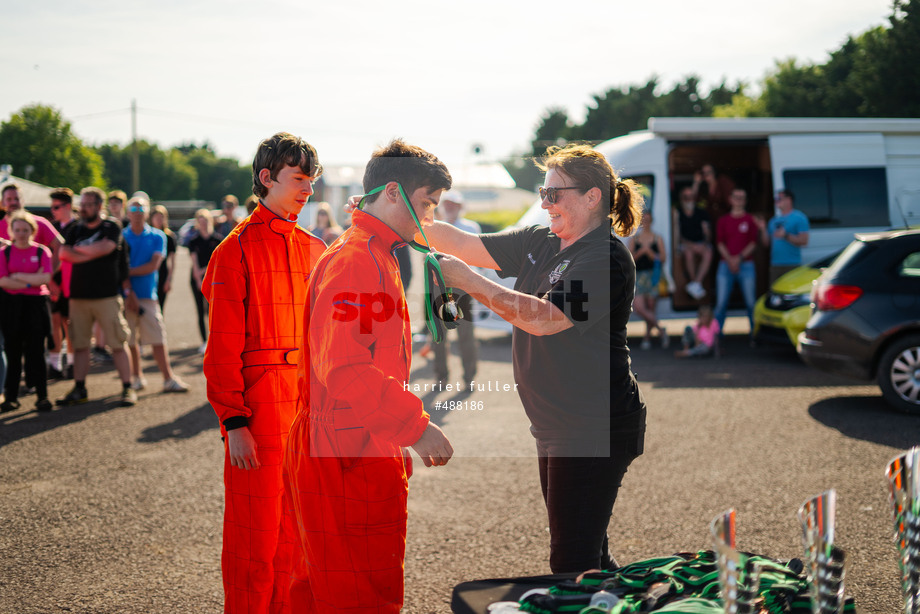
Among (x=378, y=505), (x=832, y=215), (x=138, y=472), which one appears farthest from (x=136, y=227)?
(x=832, y=215)

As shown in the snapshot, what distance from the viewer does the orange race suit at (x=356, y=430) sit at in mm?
2213

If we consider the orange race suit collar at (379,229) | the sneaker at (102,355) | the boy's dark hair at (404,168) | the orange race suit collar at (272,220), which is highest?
the boy's dark hair at (404,168)

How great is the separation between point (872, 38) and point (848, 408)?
3.74 m

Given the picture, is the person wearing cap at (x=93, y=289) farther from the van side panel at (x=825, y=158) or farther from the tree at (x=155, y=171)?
the tree at (x=155, y=171)

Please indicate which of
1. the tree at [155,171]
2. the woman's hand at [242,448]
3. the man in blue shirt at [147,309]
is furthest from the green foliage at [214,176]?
the woman's hand at [242,448]

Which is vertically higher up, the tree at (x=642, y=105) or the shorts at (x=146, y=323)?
the tree at (x=642, y=105)

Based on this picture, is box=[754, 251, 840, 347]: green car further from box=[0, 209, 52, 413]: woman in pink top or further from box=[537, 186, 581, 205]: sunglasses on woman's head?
box=[0, 209, 52, 413]: woman in pink top

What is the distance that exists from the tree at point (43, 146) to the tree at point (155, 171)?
55.7 metres

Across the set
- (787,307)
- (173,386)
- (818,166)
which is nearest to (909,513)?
(173,386)

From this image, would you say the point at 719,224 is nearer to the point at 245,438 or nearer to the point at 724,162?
the point at 724,162

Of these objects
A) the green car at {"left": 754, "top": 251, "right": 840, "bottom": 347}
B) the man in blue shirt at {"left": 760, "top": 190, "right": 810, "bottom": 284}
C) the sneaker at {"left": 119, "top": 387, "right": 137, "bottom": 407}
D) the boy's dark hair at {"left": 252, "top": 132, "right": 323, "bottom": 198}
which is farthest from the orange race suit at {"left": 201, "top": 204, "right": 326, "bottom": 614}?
the man in blue shirt at {"left": 760, "top": 190, "right": 810, "bottom": 284}

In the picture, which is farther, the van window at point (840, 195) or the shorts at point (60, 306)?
the van window at point (840, 195)

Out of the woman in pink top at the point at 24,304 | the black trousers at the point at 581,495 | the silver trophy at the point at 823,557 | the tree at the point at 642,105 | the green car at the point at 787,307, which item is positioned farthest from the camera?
the tree at the point at 642,105

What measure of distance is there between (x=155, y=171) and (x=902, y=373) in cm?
11079
